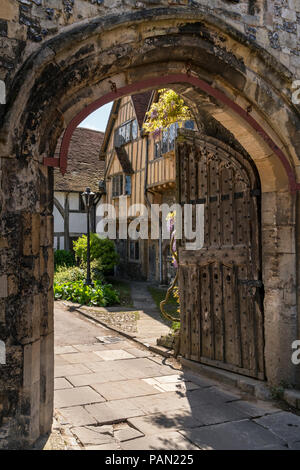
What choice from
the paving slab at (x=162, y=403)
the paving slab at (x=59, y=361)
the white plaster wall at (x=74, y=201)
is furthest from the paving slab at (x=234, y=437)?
the white plaster wall at (x=74, y=201)

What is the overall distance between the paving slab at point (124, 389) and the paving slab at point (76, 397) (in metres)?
0.10

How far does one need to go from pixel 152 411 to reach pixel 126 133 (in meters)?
13.6

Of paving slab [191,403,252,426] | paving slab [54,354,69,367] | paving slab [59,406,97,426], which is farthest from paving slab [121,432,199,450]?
paving slab [54,354,69,367]

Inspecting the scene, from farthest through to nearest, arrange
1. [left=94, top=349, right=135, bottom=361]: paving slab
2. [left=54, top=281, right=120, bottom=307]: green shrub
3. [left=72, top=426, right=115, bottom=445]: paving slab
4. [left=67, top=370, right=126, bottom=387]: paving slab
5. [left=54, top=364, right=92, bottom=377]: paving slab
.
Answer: [left=54, top=281, right=120, bottom=307]: green shrub → [left=94, top=349, right=135, bottom=361]: paving slab → [left=54, top=364, right=92, bottom=377]: paving slab → [left=67, top=370, right=126, bottom=387]: paving slab → [left=72, top=426, right=115, bottom=445]: paving slab

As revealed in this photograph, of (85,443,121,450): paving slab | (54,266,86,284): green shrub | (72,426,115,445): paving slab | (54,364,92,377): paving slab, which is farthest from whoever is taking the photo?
(54,266,86,284): green shrub

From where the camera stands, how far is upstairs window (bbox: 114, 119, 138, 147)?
16062 mm

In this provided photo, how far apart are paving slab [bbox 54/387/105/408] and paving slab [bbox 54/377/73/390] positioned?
121 mm

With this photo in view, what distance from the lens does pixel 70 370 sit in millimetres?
5707

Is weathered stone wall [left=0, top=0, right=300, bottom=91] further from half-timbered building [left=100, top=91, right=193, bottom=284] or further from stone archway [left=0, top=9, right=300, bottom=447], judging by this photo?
half-timbered building [left=100, top=91, right=193, bottom=284]

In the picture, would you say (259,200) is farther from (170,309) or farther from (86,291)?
(86,291)

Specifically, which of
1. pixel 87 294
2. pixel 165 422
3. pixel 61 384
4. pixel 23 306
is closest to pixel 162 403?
pixel 165 422

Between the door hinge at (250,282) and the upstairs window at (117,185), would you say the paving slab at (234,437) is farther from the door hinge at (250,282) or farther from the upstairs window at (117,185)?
the upstairs window at (117,185)

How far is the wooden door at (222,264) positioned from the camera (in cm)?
507

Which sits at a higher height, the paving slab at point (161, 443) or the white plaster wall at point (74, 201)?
the white plaster wall at point (74, 201)
